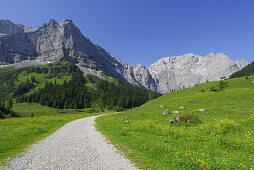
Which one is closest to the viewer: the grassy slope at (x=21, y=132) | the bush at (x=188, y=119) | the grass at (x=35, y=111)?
the grassy slope at (x=21, y=132)

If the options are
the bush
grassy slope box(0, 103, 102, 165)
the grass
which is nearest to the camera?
grassy slope box(0, 103, 102, 165)

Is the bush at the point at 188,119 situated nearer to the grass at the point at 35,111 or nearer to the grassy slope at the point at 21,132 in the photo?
the grassy slope at the point at 21,132

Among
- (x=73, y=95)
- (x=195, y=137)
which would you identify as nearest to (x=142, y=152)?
(x=195, y=137)

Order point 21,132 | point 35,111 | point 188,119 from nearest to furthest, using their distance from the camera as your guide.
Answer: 1. point 21,132
2. point 188,119
3. point 35,111

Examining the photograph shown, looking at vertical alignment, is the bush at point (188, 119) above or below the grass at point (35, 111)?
above

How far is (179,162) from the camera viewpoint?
7477mm

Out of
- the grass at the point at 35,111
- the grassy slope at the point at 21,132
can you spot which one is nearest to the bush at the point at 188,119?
the grassy slope at the point at 21,132

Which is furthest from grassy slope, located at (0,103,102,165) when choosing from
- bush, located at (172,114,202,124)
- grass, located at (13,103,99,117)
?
grass, located at (13,103,99,117)

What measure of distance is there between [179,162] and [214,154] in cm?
288

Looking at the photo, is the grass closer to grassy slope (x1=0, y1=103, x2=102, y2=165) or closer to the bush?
grassy slope (x1=0, y1=103, x2=102, y2=165)

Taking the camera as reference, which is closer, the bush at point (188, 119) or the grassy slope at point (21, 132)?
the grassy slope at point (21, 132)

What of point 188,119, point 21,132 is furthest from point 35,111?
point 188,119

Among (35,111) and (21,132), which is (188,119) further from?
(35,111)

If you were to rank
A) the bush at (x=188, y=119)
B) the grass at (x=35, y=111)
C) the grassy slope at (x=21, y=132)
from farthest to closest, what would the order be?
the grass at (x=35, y=111) < the bush at (x=188, y=119) < the grassy slope at (x=21, y=132)
